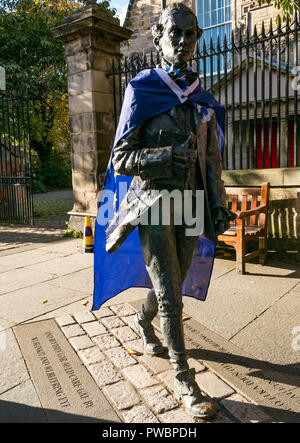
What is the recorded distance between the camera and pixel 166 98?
2260mm

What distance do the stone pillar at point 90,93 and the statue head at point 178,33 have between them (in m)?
4.48

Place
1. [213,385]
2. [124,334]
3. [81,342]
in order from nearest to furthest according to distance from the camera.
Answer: [213,385] < [81,342] < [124,334]

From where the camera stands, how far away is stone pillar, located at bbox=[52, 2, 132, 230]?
21.5 feet

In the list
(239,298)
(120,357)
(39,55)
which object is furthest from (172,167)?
(39,55)

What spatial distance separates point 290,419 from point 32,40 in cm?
1475

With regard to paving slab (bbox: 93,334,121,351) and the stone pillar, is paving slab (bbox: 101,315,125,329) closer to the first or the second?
paving slab (bbox: 93,334,121,351)

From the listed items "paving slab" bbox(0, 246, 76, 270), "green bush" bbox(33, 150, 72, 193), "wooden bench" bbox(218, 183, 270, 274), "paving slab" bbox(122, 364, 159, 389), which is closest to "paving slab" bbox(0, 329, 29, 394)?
"paving slab" bbox(122, 364, 159, 389)

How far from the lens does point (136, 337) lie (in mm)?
3139

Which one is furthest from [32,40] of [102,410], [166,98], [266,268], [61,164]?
[102,410]

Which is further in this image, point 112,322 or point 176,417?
point 112,322

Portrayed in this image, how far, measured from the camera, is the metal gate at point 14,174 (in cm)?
880

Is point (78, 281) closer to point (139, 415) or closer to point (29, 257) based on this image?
point (29, 257)

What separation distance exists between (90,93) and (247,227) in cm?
359

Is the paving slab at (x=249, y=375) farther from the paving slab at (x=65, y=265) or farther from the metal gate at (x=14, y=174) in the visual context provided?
the metal gate at (x=14, y=174)
